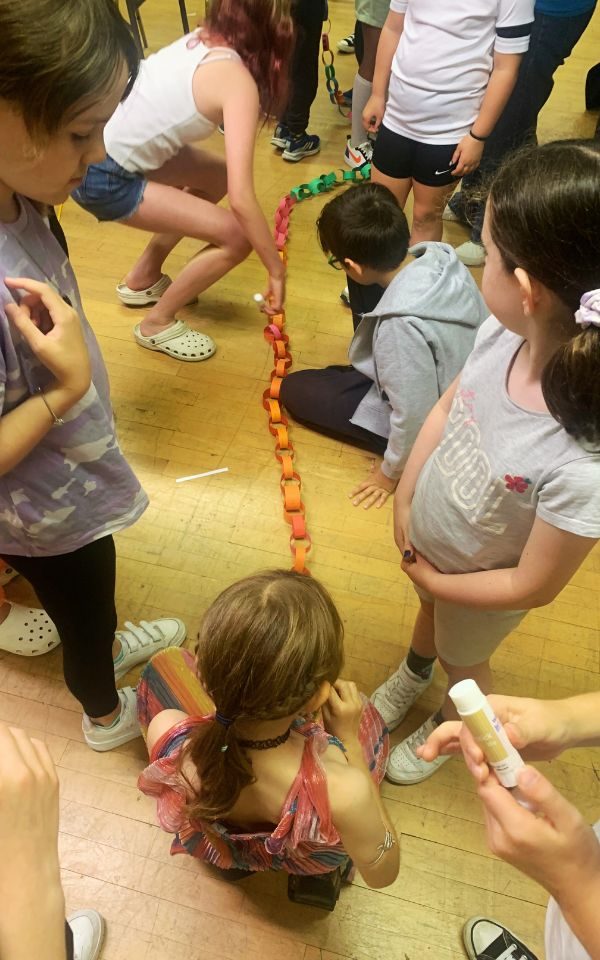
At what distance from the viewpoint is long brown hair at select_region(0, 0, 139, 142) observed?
65cm

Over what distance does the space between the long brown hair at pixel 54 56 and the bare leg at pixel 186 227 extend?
1.26 meters

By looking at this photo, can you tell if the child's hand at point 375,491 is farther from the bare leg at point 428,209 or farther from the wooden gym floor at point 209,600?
the bare leg at point 428,209

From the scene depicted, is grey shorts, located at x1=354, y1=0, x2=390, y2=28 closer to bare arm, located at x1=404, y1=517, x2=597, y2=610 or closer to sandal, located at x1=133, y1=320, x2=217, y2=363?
sandal, located at x1=133, y1=320, x2=217, y2=363

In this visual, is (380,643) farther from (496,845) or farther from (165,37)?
(165,37)

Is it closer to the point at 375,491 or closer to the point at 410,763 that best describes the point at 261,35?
the point at 375,491

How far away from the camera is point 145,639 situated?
1.59 metres

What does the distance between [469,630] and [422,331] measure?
2.43 ft

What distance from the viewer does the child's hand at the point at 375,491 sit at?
191cm

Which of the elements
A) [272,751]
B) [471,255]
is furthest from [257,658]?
[471,255]

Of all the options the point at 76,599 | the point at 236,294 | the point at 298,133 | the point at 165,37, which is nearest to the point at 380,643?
the point at 76,599

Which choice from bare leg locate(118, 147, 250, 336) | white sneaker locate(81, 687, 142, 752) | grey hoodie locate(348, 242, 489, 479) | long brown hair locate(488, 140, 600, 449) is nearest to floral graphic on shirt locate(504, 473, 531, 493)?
long brown hair locate(488, 140, 600, 449)

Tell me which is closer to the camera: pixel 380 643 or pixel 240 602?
pixel 240 602

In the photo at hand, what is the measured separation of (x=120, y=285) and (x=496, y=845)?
2.23 metres

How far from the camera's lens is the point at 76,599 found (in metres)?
1.14
